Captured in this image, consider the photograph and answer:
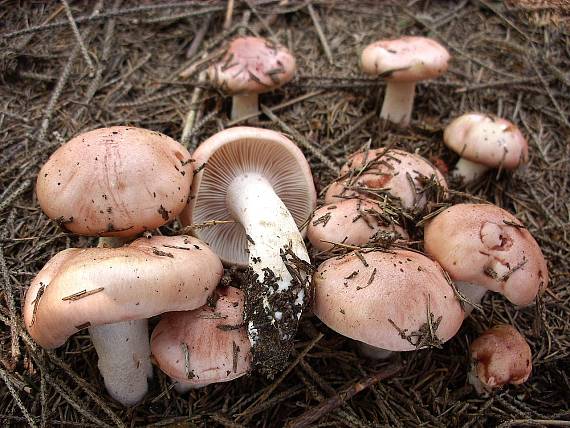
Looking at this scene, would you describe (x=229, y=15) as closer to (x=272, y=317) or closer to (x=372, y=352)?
(x=272, y=317)

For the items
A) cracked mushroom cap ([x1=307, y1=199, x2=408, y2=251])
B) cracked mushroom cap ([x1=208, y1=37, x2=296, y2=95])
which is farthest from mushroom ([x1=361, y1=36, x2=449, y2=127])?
cracked mushroom cap ([x1=307, y1=199, x2=408, y2=251])

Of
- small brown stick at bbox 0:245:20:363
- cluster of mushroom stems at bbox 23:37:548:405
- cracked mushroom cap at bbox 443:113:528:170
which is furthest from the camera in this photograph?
cracked mushroom cap at bbox 443:113:528:170

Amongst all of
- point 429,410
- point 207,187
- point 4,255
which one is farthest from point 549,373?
point 4,255

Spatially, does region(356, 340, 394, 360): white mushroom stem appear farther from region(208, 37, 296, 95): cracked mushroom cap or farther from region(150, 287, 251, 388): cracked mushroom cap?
region(208, 37, 296, 95): cracked mushroom cap

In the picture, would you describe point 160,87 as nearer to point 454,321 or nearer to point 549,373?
point 454,321

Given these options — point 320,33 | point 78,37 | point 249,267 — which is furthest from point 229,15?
point 249,267

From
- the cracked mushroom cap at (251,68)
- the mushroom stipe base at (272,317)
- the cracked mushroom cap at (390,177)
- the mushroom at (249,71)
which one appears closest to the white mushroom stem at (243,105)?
the mushroom at (249,71)
